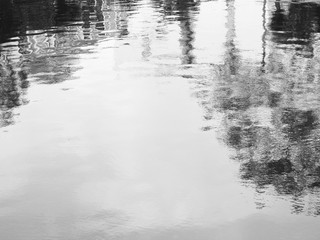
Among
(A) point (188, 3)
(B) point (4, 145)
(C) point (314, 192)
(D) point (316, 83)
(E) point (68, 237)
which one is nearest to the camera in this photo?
(E) point (68, 237)

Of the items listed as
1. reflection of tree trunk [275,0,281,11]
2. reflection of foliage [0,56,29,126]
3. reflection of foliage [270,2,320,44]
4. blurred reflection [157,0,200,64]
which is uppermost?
reflection of foliage [0,56,29,126]

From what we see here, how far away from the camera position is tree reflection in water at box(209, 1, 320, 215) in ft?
20.0

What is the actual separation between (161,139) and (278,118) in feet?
6.79

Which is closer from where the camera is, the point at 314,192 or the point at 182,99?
the point at 314,192

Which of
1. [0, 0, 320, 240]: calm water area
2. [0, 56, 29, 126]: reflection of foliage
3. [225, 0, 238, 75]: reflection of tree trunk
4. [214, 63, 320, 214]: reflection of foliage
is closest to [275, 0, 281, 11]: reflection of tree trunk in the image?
[225, 0, 238, 75]: reflection of tree trunk

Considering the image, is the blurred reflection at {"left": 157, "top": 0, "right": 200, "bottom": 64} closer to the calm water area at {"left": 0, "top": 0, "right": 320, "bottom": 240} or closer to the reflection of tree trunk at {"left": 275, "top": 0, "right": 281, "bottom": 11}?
the calm water area at {"left": 0, "top": 0, "right": 320, "bottom": 240}

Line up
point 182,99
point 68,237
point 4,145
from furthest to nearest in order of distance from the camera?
point 182,99
point 4,145
point 68,237

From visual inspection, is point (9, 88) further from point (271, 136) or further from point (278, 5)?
point (278, 5)

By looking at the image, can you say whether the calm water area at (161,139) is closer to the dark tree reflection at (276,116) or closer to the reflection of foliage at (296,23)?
the dark tree reflection at (276,116)

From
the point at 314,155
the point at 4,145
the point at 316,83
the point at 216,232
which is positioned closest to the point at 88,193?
the point at 216,232

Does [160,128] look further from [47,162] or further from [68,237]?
[68,237]

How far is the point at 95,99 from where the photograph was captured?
32.8 ft

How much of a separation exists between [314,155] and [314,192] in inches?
45.7

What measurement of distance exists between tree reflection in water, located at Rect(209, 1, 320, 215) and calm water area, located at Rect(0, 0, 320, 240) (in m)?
0.03
